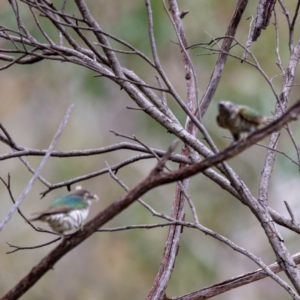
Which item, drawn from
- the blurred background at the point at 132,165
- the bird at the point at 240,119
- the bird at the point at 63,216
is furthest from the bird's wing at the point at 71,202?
the blurred background at the point at 132,165

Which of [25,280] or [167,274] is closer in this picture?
[25,280]

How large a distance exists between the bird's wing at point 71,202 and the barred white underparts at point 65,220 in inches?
2.0

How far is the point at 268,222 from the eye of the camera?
2871mm

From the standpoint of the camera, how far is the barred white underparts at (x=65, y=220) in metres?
2.56

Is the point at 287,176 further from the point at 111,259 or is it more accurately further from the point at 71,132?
the point at 71,132

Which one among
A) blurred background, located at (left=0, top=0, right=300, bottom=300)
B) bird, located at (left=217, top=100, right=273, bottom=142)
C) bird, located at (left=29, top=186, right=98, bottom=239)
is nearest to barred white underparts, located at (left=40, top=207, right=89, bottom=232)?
bird, located at (left=29, top=186, right=98, bottom=239)

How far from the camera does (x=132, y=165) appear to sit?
12.6m

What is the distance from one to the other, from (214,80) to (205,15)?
332 inches

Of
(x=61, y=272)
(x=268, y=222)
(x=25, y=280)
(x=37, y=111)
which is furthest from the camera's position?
(x=37, y=111)

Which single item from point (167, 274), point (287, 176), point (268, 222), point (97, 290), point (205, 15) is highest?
point (205, 15)

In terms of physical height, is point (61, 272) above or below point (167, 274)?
above

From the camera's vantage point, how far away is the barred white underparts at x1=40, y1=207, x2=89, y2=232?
8.41 feet

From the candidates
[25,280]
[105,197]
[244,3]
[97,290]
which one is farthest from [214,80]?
[97,290]

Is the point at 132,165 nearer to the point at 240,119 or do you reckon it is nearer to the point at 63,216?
the point at 63,216
